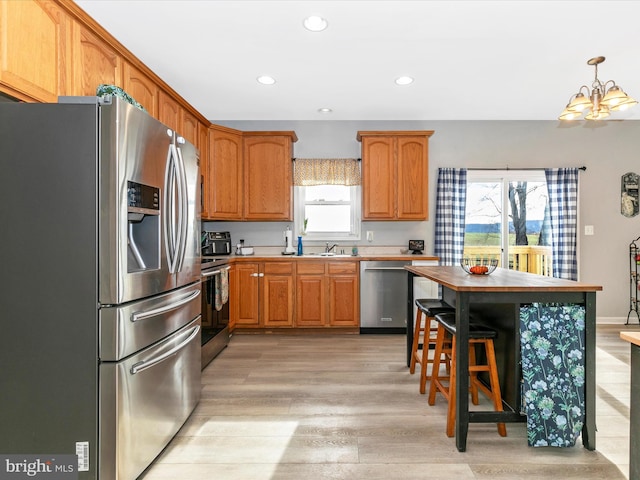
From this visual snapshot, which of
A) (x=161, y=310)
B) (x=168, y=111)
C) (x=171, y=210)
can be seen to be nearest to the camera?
(x=161, y=310)

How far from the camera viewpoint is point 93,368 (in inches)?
60.9

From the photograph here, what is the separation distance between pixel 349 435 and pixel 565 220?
165 inches

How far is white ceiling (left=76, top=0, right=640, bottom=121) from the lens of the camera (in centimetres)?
243

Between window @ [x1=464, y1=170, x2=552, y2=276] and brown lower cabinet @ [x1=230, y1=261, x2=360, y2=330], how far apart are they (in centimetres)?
185

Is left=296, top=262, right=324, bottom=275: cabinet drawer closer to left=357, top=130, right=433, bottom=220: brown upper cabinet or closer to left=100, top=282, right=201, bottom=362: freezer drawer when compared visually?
left=357, top=130, right=433, bottom=220: brown upper cabinet

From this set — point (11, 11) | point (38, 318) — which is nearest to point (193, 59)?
point (11, 11)

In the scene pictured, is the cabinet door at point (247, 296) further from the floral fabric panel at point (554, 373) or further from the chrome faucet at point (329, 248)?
the floral fabric panel at point (554, 373)

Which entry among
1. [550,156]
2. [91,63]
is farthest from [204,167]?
[550,156]

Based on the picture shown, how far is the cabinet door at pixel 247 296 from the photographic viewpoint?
14.0 feet

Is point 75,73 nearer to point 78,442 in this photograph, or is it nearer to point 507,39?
point 78,442

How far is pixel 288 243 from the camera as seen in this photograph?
480cm

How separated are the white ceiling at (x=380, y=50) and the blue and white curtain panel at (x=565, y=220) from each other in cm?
90

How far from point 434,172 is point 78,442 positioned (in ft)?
14.9

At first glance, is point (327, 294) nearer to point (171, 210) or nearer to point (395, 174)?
point (395, 174)
